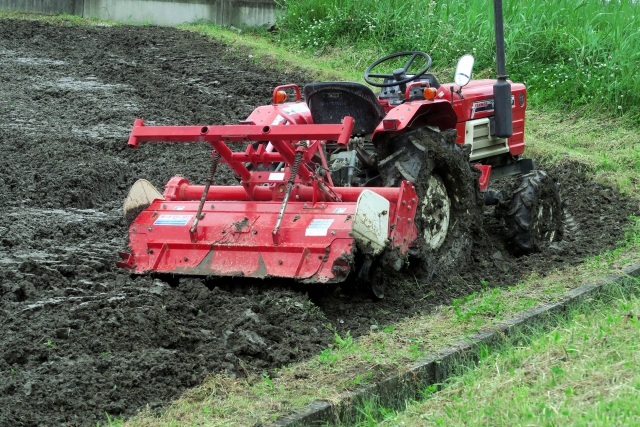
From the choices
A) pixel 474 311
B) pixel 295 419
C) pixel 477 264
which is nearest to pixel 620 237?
pixel 477 264

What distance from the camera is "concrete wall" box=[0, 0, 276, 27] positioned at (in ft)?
54.2

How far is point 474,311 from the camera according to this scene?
17.7ft

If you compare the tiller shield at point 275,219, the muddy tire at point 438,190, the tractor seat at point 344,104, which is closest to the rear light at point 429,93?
the muddy tire at point 438,190

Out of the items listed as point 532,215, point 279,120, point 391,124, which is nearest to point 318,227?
point 391,124

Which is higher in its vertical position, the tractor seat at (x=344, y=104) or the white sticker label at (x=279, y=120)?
the tractor seat at (x=344, y=104)

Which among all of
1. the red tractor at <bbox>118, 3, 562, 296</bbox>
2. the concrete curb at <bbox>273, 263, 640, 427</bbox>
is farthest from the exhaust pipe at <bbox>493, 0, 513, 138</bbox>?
the concrete curb at <bbox>273, 263, 640, 427</bbox>

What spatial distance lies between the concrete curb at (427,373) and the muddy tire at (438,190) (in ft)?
3.35

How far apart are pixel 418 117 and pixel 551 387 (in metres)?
3.08

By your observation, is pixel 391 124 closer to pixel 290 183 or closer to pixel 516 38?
pixel 290 183

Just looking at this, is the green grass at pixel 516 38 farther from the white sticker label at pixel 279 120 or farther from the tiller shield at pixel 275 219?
the tiller shield at pixel 275 219

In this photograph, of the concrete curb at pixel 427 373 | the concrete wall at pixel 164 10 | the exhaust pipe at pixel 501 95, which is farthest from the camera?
the concrete wall at pixel 164 10

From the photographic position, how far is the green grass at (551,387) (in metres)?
3.49

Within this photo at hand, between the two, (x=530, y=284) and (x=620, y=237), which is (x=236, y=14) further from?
(x=530, y=284)

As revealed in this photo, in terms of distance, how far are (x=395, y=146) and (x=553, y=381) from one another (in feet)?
9.08
